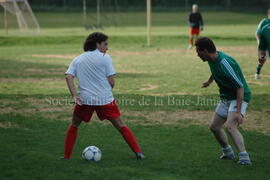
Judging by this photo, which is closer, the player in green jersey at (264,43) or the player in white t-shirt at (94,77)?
the player in white t-shirt at (94,77)

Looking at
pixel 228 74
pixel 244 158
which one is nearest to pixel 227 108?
pixel 228 74

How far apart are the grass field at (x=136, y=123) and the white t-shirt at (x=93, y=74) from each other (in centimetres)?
88

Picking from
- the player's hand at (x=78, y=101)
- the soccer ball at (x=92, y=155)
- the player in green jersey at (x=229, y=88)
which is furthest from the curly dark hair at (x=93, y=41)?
the soccer ball at (x=92, y=155)

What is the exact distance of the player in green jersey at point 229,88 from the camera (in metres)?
7.27

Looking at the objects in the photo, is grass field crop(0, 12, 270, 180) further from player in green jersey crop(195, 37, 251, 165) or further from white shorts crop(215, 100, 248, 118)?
white shorts crop(215, 100, 248, 118)

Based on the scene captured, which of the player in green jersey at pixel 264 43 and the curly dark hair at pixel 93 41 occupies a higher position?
the curly dark hair at pixel 93 41

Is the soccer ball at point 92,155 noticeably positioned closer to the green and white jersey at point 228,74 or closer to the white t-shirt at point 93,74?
the white t-shirt at point 93,74

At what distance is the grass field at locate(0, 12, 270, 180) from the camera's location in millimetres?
7281

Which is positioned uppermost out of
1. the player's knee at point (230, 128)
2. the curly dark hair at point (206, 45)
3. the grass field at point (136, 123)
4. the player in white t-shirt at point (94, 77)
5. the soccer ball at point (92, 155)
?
the curly dark hair at point (206, 45)

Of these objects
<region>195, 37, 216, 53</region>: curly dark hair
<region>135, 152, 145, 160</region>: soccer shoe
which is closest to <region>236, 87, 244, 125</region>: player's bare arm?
<region>195, 37, 216, 53</region>: curly dark hair

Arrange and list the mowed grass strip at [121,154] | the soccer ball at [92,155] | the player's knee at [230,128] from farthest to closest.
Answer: the soccer ball at [92,155] < the player's knee at [230,128] < the mowed grass strip at [121,154]

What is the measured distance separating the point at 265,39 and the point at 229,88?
29.3 feet

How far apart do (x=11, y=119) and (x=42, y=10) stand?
48.6 meters

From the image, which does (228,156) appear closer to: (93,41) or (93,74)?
(93,74)
